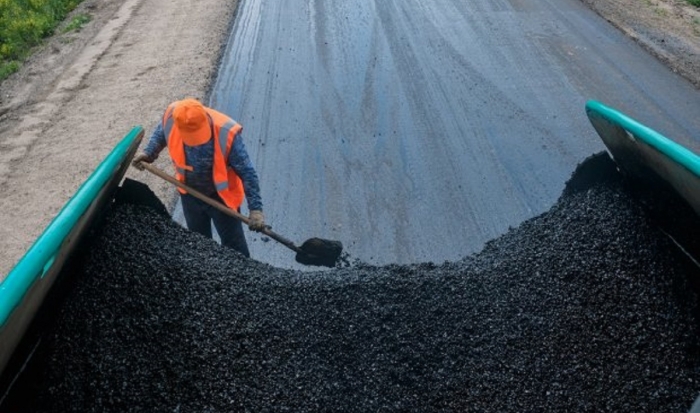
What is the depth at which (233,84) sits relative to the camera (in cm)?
748

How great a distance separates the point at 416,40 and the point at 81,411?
6574mm

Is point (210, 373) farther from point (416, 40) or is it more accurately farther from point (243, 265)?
point (416, 40)

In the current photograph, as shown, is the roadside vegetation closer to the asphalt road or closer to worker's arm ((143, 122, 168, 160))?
the asphalt road

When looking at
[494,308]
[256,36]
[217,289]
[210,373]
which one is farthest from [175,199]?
[256,36]

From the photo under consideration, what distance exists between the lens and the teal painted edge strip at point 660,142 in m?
3.65

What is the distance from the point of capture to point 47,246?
10.6ft

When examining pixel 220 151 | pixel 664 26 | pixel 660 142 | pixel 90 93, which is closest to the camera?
pixel 660 142

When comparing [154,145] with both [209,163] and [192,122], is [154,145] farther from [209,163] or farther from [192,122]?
[192,122]

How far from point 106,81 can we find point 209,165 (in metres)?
4.30

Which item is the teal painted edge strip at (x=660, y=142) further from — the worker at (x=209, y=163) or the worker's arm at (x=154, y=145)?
the worker's arm at (x=154, y=145)

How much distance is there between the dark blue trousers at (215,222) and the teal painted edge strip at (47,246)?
2.85ft

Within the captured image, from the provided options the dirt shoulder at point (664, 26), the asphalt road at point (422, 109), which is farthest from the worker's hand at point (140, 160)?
the dirt shoulder at point (664, 26)

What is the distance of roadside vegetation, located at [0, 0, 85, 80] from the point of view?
9.31m

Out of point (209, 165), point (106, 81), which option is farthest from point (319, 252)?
point (106, 81)
